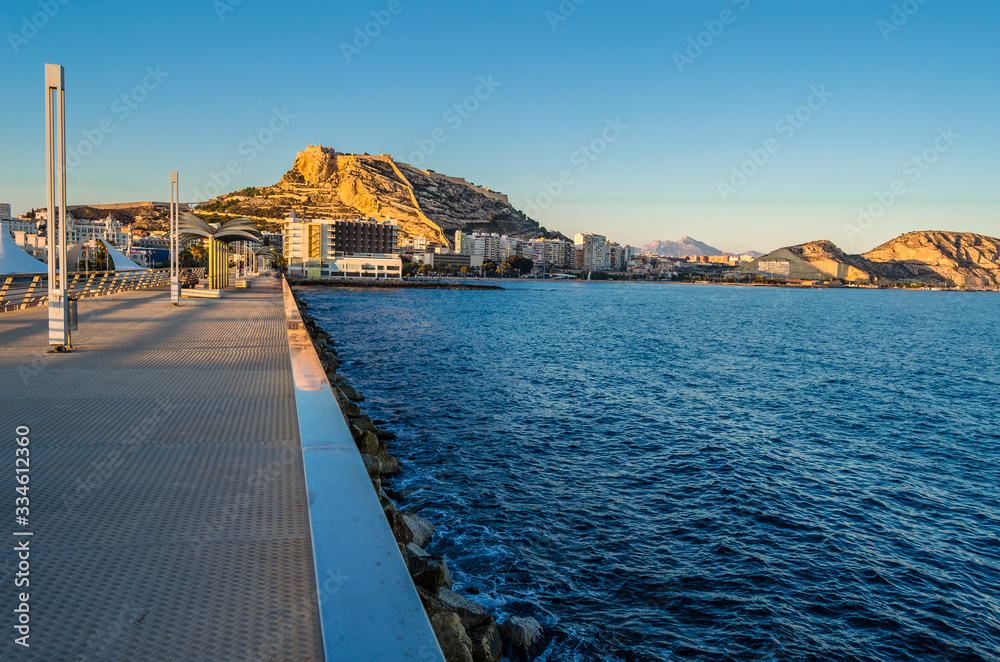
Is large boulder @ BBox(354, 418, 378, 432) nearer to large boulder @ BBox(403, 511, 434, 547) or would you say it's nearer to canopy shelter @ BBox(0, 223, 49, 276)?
large boulder @ BBox(403, 511, 434, 547)

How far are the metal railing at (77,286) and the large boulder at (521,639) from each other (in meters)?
14.8

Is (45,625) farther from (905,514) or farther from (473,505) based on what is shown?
(905,514)

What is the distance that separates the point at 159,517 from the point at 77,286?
32.8 meters

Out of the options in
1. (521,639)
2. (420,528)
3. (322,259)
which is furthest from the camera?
(322,259)

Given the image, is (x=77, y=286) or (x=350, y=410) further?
(x=77, y=286)

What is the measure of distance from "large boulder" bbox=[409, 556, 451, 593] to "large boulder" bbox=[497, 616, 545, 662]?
0.90m

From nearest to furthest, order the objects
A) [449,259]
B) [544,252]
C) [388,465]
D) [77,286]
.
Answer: [388,465]
[77,286]
[449,259]
[544,252]

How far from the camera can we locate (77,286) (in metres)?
30.6

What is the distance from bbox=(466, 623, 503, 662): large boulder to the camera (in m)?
4.24

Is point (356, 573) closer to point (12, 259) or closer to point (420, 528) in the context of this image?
point (420, 528)

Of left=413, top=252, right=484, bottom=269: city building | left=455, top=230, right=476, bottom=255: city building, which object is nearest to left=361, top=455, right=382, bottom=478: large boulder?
left=413, top=252, right=484, bottom=269: city building

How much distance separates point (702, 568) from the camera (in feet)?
23.1

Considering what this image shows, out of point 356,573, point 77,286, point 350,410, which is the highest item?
point 77,286

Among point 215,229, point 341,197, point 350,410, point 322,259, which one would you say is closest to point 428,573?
point 350,410
